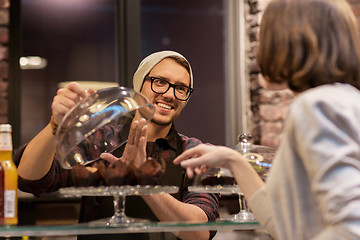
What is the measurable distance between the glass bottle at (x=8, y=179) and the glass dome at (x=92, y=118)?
0.12 m

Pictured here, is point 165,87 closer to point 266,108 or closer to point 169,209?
point 169,209

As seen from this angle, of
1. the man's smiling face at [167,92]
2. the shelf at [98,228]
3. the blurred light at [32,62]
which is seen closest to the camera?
the shelf at [98,228]

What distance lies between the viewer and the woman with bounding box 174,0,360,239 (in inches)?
35.1

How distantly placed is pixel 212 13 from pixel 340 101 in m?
2.89

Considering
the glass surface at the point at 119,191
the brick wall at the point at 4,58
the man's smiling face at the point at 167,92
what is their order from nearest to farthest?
the glass surface at the point at 119,191 → the man's smiling face at the point at 167,92 → the brick wall at the point at 4,58

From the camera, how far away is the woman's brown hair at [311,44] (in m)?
0.99

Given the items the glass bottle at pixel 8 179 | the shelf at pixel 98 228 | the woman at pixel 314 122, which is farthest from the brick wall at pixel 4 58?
the woman at pixel 314 122

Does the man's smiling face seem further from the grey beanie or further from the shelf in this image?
the shelf

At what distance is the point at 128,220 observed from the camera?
1196mm

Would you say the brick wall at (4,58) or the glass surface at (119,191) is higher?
the brick wall at (4,58)

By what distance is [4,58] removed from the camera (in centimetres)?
A: 299

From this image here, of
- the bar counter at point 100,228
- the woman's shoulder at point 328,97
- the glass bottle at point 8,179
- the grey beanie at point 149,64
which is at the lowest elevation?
the bar counter at point 100,228

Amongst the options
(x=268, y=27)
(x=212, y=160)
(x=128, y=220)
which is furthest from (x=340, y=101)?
(x=128, y=220)

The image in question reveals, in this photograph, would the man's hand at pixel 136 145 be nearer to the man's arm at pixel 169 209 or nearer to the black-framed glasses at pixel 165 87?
the man's arm at pixel 169 209
